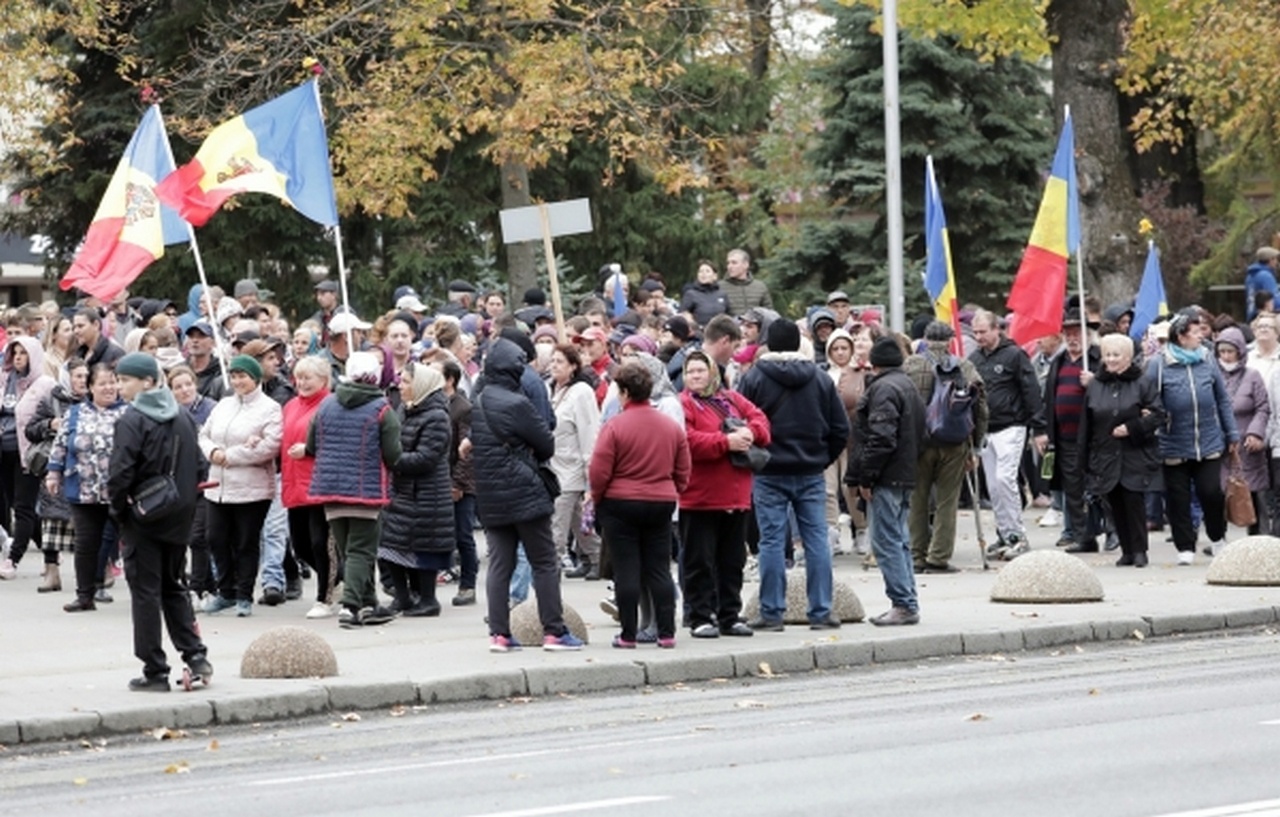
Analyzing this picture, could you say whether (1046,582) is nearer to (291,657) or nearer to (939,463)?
(939,463)

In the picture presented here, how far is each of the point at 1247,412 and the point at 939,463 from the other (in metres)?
2.82

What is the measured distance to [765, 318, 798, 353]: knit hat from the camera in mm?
15969

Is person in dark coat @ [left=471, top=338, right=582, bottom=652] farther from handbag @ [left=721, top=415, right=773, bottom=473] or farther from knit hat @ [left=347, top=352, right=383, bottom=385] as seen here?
knit hat @ [left=347, top=352, right=383, bottom=385]

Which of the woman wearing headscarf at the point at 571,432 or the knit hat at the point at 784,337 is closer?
the knit hat at the point at 784,337

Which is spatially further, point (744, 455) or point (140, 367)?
point (744, 455)

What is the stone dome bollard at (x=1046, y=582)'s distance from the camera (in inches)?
691

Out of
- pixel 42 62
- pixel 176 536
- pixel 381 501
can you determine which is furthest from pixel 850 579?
pixel 42 62

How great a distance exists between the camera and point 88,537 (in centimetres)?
1730

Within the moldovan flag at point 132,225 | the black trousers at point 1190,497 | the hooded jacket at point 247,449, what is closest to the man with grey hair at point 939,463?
the black trousers at point 1190,497

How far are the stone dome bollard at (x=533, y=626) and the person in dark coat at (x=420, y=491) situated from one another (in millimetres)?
1654

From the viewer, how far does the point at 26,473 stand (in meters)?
19.8

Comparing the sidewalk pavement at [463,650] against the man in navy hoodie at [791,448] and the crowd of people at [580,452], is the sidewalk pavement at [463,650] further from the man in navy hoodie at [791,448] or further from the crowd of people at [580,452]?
the man in navy hoodie at [791,448]

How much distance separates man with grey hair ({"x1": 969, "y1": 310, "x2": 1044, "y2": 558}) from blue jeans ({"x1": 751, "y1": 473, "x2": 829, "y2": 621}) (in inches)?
209

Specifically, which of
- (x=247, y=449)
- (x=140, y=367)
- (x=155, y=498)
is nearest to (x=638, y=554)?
(x=155, y=498)
